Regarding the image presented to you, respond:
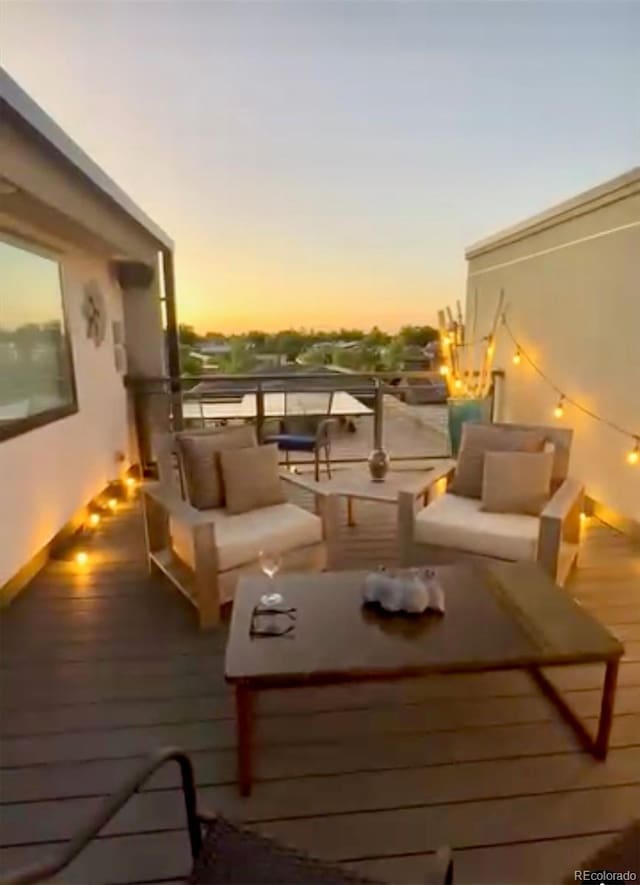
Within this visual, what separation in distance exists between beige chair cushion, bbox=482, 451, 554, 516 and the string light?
3.16 ft

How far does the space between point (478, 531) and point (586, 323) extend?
2.30 meters

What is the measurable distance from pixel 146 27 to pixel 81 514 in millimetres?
3266

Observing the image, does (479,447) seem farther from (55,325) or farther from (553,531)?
(55,325)

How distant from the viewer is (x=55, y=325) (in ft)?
13.5

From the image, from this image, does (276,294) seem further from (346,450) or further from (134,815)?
(134,815)

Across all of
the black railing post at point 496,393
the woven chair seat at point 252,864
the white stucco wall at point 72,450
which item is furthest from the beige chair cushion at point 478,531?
the black railing post at point 496,393

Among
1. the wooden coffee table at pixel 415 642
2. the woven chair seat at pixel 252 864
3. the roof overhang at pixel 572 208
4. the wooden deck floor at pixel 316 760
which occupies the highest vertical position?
the roof overhang at pixel 572 208

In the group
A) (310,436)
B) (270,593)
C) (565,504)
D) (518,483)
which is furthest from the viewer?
(310,436)

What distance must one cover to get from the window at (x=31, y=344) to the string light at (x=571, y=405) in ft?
12.7

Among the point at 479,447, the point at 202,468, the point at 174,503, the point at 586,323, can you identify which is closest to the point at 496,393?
the point at 586,323

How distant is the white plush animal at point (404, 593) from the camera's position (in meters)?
2.16

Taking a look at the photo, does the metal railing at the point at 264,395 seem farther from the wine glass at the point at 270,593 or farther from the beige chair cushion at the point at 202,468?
the wine glass at the point at 270,593

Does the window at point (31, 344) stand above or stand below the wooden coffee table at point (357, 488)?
above

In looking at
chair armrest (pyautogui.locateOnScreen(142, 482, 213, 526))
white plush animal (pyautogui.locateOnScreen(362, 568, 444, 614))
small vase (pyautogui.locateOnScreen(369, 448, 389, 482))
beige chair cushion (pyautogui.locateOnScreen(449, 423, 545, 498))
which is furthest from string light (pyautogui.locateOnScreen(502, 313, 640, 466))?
chair armrest (pyautogui.locateOnScreen(142, 482, 213, 526))
